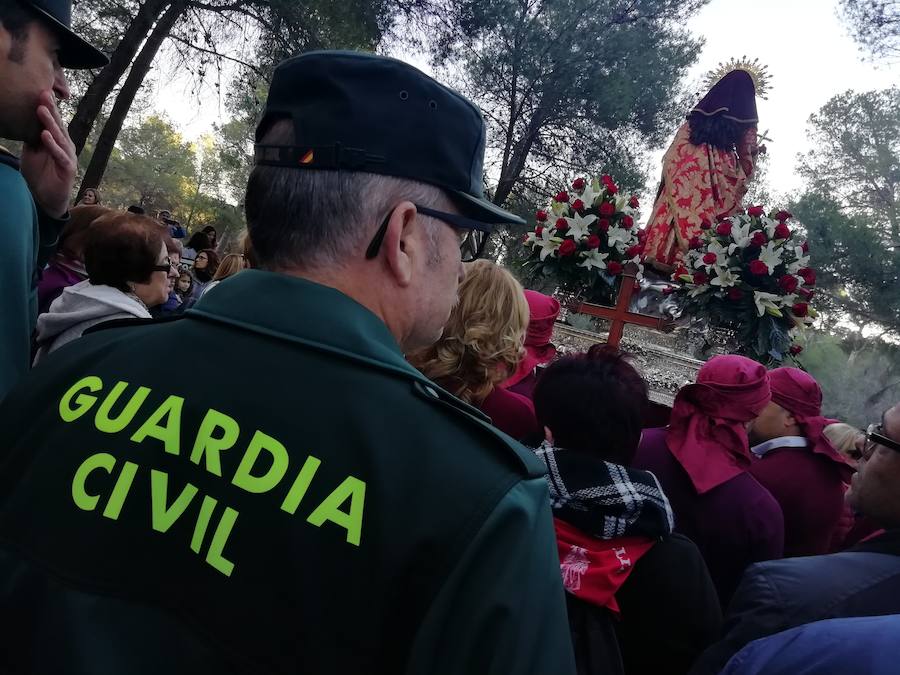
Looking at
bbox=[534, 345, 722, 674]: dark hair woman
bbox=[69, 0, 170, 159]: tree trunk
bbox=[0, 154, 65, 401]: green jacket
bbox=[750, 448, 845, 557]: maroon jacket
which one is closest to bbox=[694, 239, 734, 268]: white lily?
bbox=[750, 448, 845, 557]: maroon jacket

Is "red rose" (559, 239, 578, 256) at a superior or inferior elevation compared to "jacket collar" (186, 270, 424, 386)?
superior

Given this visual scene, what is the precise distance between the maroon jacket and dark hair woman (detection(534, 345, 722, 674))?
51.2 inches

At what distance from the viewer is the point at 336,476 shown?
0.78m

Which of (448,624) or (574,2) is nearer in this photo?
(448,624)

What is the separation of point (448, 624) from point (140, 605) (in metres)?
0.38

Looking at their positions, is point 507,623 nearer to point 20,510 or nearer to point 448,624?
point 448,624

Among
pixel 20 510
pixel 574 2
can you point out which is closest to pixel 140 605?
pixel 20 510

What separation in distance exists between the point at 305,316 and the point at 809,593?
1369 millimetres

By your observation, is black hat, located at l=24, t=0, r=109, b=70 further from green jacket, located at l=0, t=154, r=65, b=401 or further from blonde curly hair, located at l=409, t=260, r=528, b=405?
blonde curly hair, located at l=409, t=260, r=528, b=405

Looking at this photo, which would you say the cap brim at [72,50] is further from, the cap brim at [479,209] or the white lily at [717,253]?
the white lily at [717,253]

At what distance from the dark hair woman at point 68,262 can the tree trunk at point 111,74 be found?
6108 millimetres

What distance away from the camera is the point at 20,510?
86 centimetres

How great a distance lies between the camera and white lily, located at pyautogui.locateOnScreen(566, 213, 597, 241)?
5492 mm

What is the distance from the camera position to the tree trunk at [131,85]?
955 centimetres
